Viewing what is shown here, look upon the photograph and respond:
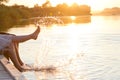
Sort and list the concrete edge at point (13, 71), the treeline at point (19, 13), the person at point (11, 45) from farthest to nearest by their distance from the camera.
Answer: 1. the treeline at point (19, 13)
2. the person at point (11, 45)
3. the concrete edge at point (13, 71)

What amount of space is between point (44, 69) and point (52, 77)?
44.4 inches

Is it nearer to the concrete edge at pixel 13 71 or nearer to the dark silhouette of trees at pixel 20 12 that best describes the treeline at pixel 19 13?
the dark silhouette of trees at pixel 20 12

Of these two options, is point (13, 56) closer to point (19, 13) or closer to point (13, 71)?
point (13, 71)

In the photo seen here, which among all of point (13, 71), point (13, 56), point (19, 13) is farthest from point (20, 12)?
point (13, 71)

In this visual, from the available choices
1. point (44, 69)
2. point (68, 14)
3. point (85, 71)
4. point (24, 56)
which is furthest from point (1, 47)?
point (68, 14)

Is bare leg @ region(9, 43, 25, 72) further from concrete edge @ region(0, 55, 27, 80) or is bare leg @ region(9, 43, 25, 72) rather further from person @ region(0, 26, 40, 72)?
concrete edge @ region(0, 55, 27, 80)

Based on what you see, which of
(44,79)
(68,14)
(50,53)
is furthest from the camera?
(68,14)

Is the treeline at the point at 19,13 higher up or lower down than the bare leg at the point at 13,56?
lower down

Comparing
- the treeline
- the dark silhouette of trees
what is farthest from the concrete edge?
the treeline

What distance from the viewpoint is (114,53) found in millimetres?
19344

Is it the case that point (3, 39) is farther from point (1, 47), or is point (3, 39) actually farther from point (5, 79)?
point (5, 79)

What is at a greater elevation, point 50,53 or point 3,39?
point 3,39

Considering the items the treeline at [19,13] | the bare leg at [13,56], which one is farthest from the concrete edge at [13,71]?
the treeline at [19,13]

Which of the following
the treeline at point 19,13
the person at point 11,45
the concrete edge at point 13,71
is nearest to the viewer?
the concrete edge at point 13,71
